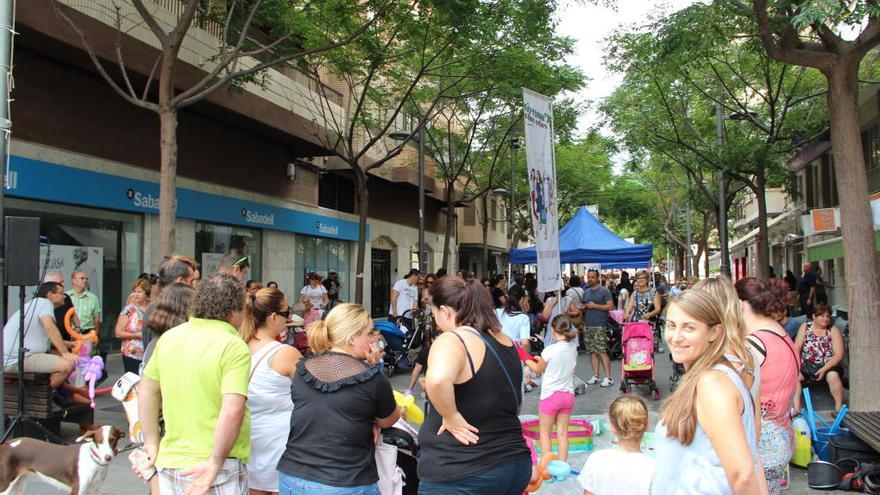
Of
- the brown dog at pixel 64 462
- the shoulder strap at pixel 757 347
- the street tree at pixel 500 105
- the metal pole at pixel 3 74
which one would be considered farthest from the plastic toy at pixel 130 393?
the street tree at pixel 500 105

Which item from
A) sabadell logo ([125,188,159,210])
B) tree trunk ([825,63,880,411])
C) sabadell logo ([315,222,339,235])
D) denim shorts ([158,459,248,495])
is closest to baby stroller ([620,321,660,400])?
tree trunk ([825,63,880,411])

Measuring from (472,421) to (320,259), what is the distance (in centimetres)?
2030

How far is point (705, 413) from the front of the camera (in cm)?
220

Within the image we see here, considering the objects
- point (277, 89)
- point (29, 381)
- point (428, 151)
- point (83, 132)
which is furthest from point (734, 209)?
point (29, 381)

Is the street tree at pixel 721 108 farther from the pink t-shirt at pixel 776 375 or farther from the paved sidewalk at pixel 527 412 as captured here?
the pink t-shirt at pixel 776 375

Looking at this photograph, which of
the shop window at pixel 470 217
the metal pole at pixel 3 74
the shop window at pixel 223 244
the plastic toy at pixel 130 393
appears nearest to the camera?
the plastic toy at pixel 130 393

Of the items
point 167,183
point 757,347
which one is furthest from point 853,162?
point 167,183

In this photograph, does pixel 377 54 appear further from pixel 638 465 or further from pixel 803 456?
pixel 638 465

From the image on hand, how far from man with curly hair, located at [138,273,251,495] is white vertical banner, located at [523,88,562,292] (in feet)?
20.6

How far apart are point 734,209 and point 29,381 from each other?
4599 cm

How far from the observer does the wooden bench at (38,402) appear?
7.07 m

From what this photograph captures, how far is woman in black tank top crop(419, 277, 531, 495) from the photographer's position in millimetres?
2973

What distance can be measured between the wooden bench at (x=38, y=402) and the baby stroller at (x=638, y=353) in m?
6.97

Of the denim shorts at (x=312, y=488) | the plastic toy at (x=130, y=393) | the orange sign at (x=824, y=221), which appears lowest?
the denim shorts at (x=312, y=488)
